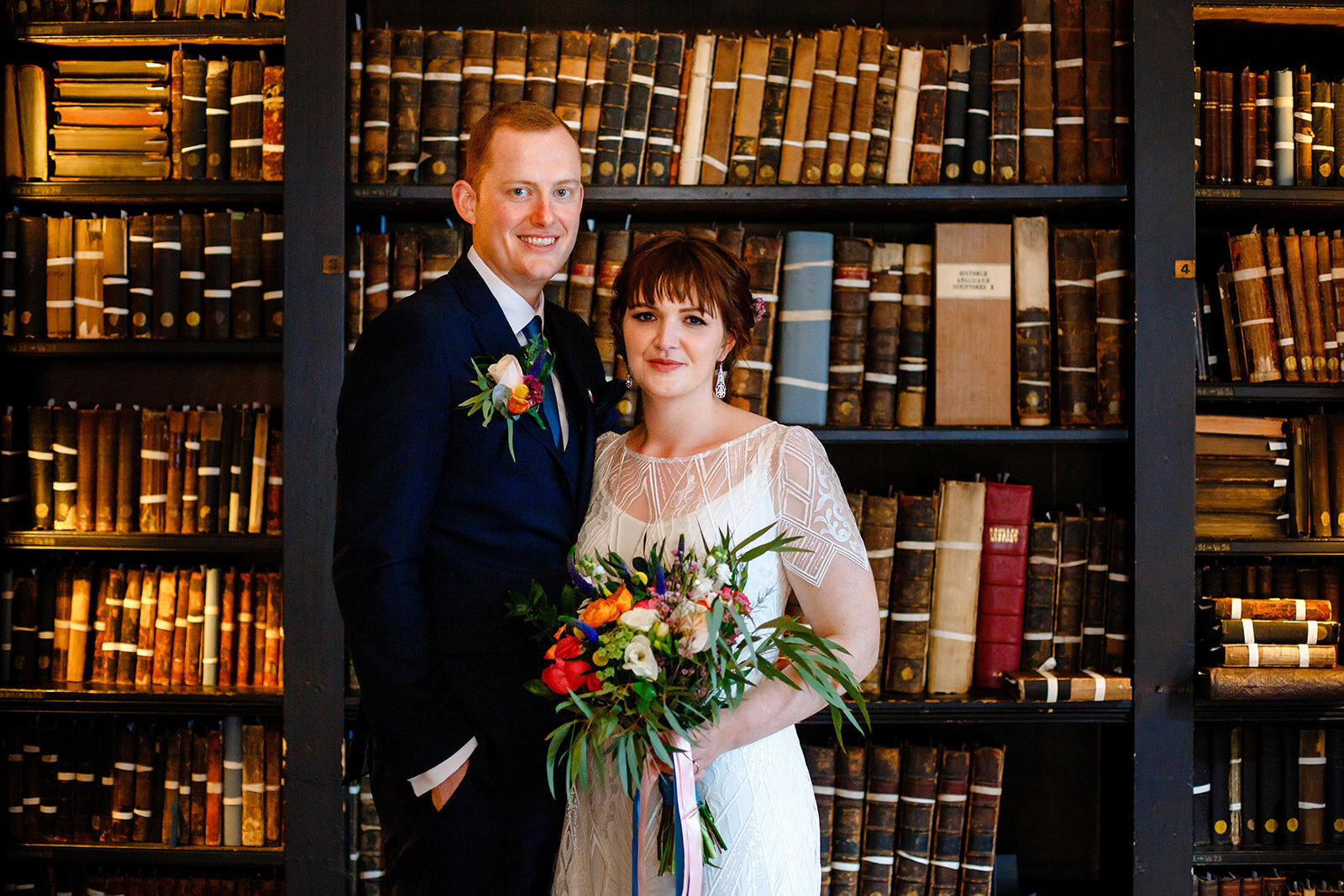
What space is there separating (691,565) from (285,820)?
4.79ft

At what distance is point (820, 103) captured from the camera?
220 centimetres

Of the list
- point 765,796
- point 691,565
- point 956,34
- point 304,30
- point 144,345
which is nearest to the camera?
point 691,565

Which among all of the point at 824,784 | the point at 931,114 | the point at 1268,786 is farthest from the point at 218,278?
the point at 1268,786

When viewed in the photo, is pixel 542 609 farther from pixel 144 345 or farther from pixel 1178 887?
pixel 1178 887

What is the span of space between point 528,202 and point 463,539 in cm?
59

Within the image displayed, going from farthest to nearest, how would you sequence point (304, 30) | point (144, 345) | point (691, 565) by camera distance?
point (144, 345) < point (304, 30) < point (691, 565)

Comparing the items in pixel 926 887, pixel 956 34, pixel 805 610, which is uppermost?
pixel 956 34

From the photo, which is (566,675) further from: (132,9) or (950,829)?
(132,9)

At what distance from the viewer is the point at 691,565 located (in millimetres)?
1255

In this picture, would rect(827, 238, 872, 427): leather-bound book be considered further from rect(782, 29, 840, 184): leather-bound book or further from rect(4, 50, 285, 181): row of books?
rect(4, 50, 285, 181): row of books

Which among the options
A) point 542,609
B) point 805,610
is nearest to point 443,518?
point 542,609

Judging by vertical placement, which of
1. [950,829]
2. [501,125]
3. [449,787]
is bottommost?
[950,829]

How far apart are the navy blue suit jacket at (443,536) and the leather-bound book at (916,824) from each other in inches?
43.1

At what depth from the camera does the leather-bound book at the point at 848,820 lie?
219 centimetres
